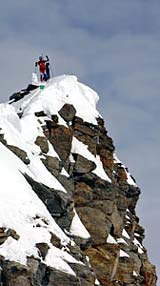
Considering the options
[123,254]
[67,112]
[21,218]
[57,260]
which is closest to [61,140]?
[67,112]

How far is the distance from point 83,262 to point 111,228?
17.8 meters

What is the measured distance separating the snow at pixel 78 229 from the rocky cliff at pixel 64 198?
0.11 meters

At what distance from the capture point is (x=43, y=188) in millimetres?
56125

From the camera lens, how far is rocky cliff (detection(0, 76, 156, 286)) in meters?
46.5

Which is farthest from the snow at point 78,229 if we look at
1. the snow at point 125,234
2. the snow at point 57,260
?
the snow at point 125,234

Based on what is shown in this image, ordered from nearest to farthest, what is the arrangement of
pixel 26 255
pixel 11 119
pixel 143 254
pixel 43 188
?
pixel 26 255
pixel 43 188
pixel 11 119
pixel 143 254

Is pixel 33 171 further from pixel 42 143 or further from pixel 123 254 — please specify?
pixel 123 254

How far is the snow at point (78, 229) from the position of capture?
2414 inches

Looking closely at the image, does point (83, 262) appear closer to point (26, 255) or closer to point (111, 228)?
point (26, 255)

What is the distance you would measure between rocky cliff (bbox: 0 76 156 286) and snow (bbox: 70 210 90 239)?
0.11 m

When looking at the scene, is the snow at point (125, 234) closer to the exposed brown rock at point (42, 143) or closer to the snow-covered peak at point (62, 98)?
the snow-covered peak at point (62, 98)

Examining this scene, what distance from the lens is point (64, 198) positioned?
190ft

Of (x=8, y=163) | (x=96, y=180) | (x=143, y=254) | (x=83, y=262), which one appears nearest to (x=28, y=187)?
(x=8, y=163)

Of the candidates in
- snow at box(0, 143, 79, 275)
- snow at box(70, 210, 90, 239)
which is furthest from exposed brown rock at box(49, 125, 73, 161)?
snow at box(0, 143, 79, 275)
